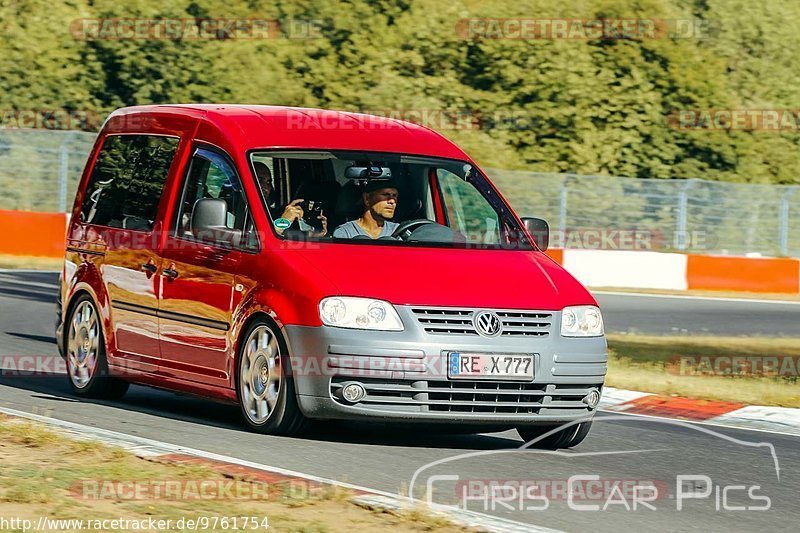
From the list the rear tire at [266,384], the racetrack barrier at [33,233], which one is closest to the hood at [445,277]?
the rear tire at [266,384]

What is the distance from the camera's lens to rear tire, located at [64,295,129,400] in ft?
36.0

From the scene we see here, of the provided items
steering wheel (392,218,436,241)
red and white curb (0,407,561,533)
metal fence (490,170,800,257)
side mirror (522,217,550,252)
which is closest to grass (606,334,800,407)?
side mirror (522,217,550,252)

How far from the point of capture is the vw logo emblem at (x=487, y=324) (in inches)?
350

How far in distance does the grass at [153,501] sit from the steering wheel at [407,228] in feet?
8.53

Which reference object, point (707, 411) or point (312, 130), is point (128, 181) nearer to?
point (312, 130)

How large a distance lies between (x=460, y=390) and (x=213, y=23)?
1250 inches

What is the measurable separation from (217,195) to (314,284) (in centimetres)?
159

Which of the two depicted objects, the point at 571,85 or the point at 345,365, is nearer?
the point at 345,365

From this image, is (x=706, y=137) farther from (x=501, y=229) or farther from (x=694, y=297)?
(x=501, y=229)

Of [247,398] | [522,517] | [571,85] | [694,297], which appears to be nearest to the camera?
[522,517]

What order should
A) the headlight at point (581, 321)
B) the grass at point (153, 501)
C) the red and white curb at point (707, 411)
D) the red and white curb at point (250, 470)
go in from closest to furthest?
the grass at point (153, 501) → the red and white curb at point (250, 470) → the headlight at point (581, 321) → the red and white curb at point (707, 411)

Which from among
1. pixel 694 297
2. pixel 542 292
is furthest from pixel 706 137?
pixel 542 292

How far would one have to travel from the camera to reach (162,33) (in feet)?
124

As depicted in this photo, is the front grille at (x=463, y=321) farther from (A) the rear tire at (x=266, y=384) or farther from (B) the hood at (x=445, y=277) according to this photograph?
(A) the rear tire at (x=266, y=384)
